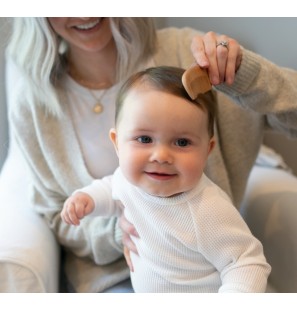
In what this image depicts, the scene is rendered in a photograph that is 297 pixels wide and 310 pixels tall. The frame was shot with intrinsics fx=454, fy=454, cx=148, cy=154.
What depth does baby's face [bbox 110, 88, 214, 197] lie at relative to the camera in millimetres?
655

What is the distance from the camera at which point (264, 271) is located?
2.20 feet

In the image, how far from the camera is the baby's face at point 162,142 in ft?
2.15

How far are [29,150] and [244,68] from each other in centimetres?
52

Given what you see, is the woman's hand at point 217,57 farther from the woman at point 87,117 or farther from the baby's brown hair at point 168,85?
the woman at point 87,117

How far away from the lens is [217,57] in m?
0.70

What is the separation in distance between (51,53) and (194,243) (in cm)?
53

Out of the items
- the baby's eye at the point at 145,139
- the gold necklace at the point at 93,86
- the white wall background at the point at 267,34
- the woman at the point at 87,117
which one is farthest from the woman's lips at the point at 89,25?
the baby's eye at the point at 145,139

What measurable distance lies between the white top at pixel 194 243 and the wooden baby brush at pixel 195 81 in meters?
0.15

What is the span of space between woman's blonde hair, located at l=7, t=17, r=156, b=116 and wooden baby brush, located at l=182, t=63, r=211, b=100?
34 cm

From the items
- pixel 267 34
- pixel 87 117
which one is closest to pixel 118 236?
pixel 87 117

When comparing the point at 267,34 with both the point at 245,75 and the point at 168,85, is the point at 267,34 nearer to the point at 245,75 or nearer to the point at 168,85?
the point at 245,75

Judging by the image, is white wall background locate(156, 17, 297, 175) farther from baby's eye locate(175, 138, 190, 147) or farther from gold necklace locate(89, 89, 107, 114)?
baby's eye locate(175, 138, 190, 147)
